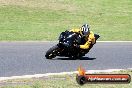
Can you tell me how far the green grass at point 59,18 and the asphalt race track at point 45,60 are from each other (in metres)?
2.99

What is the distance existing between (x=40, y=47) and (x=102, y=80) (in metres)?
12.0

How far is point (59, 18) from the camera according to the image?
102ft

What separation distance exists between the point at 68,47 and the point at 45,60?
852 millimetres

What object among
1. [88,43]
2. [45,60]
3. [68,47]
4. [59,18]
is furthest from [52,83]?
[59,18]

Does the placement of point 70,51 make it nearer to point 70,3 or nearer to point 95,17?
point 95,17

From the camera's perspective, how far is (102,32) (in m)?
26.4

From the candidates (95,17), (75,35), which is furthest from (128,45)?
(95,17)

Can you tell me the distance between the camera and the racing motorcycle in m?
16.7

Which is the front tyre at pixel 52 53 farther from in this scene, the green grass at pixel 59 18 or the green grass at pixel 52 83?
the green grass at pixel 59 18

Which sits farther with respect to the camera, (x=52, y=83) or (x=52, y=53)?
(x=52, y=53)

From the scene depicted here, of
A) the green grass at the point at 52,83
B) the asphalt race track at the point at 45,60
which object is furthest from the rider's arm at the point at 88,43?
the green grass at the point at 52,83

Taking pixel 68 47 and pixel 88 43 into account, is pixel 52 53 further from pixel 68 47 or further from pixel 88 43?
pixel 88 43

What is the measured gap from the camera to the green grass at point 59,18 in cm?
2498

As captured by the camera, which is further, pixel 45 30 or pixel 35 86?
pixel 45 30
